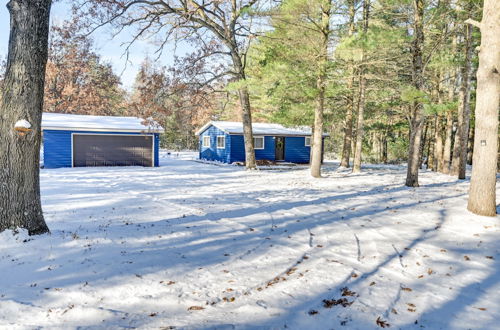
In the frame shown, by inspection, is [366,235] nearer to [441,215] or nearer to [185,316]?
[441,215]

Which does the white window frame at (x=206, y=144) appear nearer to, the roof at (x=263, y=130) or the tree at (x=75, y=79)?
the roof at (x=263, y=130)

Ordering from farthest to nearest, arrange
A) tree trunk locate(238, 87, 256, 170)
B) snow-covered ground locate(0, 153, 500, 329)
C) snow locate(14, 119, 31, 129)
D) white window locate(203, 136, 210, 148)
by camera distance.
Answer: white window locate(203, 136, 210, 148) < tree trunk locate(238, 87, 256, 170) < snow locate(14, 119, 31, 129) < snow-covered ground locate(0, 153, 500, 329)

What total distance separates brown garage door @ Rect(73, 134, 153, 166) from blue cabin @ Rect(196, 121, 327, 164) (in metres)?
5.52

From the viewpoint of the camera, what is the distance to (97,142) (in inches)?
755

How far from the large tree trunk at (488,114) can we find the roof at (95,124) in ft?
46.5

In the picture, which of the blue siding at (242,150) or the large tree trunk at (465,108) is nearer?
the large tree trunk at (465,108)

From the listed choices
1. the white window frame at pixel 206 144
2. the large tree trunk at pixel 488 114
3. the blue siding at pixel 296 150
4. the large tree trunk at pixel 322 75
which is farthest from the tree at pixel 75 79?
the large tree trunk at pixel 488 114

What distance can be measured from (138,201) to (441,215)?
6.87 metres

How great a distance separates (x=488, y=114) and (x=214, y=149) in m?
20.2

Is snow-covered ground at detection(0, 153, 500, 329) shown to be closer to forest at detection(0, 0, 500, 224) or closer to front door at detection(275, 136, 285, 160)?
forest at detection(0, 0, 500, 224)

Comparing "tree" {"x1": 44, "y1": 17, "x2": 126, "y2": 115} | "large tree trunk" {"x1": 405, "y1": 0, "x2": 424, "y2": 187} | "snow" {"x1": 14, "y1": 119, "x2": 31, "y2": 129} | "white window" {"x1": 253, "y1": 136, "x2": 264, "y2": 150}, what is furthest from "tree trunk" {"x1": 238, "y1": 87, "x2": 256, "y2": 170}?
"tree" {"x1": 44, "y1": 17, "x2": 126, "y2": 115}

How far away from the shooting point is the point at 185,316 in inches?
116

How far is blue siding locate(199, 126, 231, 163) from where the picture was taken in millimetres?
23234

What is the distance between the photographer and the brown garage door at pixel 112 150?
18.8 meters
